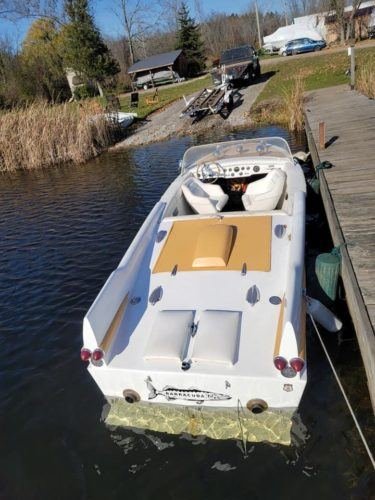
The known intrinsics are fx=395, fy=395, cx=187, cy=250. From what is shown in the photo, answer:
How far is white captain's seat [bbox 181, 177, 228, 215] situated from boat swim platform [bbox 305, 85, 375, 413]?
1847mm

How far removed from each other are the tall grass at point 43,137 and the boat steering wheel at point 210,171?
1187 centimetres

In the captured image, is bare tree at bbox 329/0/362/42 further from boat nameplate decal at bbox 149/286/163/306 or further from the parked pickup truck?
boat nameplate decal at bbox 149/286/163/306

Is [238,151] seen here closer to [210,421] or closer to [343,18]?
[210,421]

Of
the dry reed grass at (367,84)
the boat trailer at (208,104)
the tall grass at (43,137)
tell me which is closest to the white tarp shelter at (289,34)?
the boat trailer at (208,104)

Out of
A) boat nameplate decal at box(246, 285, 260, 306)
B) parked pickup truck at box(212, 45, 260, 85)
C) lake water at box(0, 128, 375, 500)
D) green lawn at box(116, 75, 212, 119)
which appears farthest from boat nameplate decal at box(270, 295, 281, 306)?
parked pickup truck at box(212, 45, 260, 85)

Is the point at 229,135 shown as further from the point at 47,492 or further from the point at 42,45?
the point at 42,45

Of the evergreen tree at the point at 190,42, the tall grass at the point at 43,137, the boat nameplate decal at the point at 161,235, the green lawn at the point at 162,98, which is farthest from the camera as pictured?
the evergreen tree at the point at 190,42

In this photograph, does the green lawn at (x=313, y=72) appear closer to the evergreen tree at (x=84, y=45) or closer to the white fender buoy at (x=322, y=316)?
the evergreen tree at (x=84, y=45)

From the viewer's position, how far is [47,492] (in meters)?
3.80

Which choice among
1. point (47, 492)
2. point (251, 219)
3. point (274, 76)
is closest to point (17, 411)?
point (47, 492)

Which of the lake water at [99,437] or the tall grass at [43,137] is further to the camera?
the tall grass at [43,137]

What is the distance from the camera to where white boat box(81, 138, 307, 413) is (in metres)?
3.66

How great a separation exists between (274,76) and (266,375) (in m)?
30.0

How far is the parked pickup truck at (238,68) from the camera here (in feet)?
89.2
